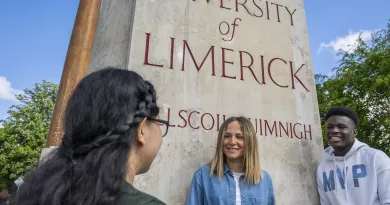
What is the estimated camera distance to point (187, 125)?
302cm

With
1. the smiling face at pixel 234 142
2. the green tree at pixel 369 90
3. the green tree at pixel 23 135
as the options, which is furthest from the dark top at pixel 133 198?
the green tree at pixel 23 135

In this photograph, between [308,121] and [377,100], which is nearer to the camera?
[308,121]

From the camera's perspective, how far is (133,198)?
981 millimetres

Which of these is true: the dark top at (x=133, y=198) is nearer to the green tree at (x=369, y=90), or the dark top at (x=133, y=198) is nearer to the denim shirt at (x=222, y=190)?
the denim shirt at (x=222, y=190)

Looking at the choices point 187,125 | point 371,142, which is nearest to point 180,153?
point 187,125

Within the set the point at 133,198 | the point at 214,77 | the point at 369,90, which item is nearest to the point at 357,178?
the point at 214,77

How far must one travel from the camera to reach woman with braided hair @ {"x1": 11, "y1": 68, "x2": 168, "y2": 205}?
96 cm

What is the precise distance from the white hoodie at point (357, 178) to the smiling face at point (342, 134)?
2.2 inches

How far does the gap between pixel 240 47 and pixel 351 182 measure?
5.74 feet

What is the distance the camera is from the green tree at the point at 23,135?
971 inches

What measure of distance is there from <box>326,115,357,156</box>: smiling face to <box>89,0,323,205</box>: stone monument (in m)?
0.47

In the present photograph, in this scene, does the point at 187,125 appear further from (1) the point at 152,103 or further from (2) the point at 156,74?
(1) the point at 152,103

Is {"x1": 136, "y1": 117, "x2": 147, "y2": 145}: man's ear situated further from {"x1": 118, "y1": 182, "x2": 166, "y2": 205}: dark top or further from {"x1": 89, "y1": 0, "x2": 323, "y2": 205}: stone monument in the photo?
{"x1": 89, "y1": 0, "x2": 323, "y2": 205}: stone monument

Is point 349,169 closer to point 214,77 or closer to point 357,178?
point 357,178
